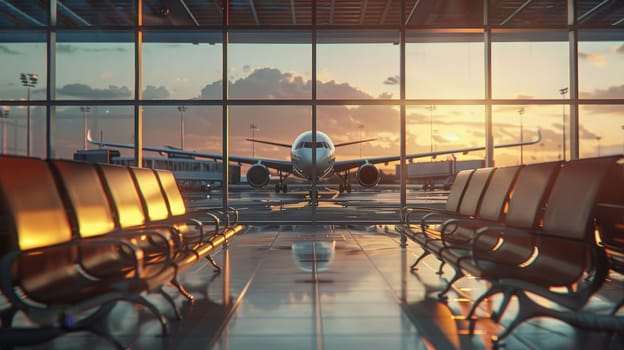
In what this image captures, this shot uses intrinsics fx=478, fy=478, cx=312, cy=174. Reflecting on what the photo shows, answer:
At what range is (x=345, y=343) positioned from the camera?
2.36m

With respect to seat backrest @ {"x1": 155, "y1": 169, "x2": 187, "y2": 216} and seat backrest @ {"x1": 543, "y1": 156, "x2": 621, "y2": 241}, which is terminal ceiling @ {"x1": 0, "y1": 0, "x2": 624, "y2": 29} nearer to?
seat backrest @ {"x1": 155, "y1": 169, "x2": 187, "y2": 216}

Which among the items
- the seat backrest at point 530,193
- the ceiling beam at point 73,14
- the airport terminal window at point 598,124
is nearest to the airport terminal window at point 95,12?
the ceiling beam at point 73,14

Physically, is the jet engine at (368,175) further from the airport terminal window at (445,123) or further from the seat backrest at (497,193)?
the seat backrest at (497,193)

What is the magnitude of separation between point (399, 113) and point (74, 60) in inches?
209

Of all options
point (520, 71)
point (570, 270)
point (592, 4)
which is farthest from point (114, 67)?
point (592, 4)

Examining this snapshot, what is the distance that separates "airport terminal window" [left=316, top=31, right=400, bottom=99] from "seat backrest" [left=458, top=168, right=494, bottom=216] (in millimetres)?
3775

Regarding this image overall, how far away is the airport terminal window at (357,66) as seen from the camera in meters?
7.69

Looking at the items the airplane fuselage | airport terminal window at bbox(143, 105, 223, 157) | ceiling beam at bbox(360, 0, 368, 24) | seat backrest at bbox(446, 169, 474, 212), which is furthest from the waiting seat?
the airplane fuselage

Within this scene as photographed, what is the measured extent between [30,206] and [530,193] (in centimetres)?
253

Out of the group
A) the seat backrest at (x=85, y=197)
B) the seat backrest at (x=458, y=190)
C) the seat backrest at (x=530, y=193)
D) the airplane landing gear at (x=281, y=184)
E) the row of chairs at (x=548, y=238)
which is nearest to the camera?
the row of chairs at (x=548, y=238)

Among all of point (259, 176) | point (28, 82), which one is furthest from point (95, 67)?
point (259, 176)

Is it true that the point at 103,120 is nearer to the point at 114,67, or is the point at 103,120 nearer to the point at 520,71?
the point at 114,67

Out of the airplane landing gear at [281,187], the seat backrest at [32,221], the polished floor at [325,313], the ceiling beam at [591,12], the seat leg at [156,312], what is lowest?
the polished floor at [325,313]

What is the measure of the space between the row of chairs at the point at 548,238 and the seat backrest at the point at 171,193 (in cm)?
214
